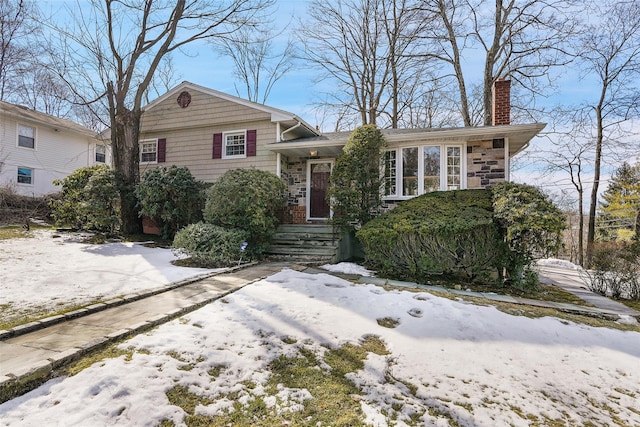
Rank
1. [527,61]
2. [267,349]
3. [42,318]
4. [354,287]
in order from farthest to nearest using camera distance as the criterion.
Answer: [527,61], [354,287], [42,318], [267,349]

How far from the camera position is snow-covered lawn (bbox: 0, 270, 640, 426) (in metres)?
2.01

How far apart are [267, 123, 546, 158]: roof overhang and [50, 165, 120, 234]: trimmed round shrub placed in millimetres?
4995

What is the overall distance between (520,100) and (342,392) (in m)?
17.2

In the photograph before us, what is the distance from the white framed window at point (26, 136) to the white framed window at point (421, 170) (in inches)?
668

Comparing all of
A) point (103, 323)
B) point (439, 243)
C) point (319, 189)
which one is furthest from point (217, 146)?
point (103, 323)

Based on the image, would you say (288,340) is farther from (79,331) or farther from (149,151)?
(149,151)

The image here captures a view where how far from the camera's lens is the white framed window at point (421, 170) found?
866 cm

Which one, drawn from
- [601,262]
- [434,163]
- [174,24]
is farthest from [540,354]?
[174,24]

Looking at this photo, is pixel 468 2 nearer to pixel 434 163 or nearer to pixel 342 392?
pixel 434 163

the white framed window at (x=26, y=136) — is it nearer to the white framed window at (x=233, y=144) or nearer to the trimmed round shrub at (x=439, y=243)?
the white framed window at (x=233, y=144)

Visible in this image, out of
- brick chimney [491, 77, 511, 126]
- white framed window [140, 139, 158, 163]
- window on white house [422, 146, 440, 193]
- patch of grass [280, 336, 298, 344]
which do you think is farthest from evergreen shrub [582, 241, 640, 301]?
white framed window [140, 139, 158, 163]

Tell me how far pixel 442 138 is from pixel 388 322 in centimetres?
650

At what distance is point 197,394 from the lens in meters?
2.15

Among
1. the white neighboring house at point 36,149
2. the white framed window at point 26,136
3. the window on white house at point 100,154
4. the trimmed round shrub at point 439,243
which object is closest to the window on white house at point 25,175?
the white neighboring house at point 36,149
